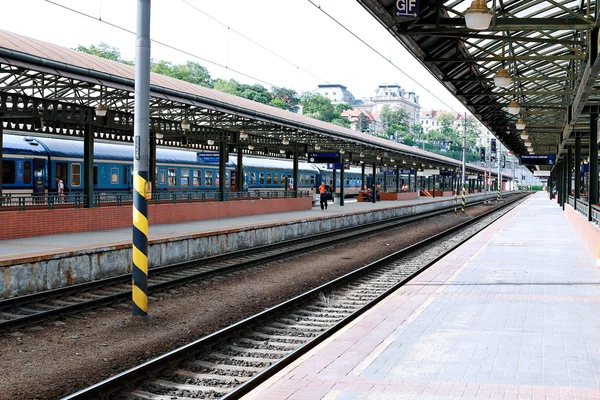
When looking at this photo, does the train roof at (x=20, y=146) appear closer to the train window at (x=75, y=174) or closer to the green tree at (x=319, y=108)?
the train window at (x=75, y=174)

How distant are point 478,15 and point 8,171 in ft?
67.4

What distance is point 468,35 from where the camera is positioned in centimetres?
1205

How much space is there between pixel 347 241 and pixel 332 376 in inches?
760

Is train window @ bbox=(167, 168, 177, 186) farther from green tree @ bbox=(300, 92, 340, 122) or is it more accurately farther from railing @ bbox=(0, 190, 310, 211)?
green tree @ bbox=(300, 92, 340, 122)

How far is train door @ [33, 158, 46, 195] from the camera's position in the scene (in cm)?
2608

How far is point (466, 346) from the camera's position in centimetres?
750

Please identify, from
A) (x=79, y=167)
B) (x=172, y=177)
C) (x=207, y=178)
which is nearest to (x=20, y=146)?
(x=79, y=167)

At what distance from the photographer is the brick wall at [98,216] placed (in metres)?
17.9

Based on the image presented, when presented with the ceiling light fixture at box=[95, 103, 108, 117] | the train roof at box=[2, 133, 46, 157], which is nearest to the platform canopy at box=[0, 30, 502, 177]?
the ceiling light fixture at box=[95, 103, 108, 117]

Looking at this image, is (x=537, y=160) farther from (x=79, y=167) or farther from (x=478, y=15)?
(x=478, y=15)

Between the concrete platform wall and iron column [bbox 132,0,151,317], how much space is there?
3.79 m

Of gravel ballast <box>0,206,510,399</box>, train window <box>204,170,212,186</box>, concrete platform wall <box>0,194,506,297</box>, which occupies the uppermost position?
train window <box>204,170,212,186</box>

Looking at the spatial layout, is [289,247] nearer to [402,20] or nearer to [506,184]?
[402,20]

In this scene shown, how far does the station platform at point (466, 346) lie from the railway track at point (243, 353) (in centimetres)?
68
